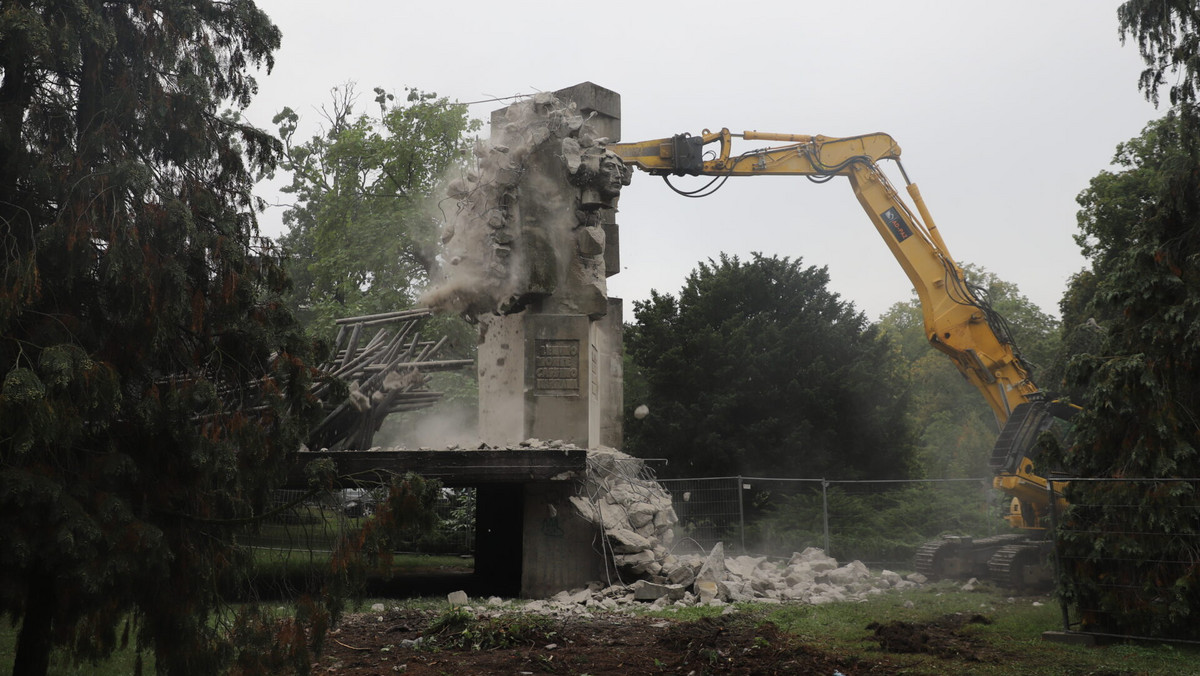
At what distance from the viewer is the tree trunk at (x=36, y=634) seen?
5.86m

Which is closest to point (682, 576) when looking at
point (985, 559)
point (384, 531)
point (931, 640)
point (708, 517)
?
point (931, 640)

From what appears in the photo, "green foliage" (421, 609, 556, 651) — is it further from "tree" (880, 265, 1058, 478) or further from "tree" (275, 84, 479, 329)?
"tree" (880, 265, 1058, 478)

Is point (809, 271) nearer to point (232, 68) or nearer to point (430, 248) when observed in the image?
point (430, 248)

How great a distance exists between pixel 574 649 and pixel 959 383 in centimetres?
3973

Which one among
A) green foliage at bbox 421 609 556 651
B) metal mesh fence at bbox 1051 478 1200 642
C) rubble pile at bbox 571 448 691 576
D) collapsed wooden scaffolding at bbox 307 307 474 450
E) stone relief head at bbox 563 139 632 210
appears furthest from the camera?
collapsed wooden scaffolding at bbox 307 307 474 450

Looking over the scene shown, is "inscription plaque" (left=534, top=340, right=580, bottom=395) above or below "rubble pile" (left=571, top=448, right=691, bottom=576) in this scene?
above

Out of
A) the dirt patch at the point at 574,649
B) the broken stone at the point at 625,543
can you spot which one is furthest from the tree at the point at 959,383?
the dirt patch at the point at 574,649

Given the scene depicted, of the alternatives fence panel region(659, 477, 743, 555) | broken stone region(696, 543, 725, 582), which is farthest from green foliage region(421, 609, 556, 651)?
fence panel region(659, 477, 743, 555)

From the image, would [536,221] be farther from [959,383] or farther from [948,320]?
[959,383]

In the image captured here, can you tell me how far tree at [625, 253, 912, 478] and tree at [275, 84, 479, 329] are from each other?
6.26m

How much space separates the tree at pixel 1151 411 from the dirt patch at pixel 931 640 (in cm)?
107

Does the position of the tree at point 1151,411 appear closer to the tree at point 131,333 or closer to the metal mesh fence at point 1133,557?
the metal mesh fence at point 1133,557

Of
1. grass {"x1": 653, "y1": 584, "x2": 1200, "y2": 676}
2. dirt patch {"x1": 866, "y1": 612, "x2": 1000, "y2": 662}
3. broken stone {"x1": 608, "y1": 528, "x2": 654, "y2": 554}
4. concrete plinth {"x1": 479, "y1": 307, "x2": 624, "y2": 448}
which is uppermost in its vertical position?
concrete plinth {"x1": 479, "y1": 307, "x2": 624, "y2": 448}

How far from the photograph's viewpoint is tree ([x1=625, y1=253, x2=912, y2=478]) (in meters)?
22.9
